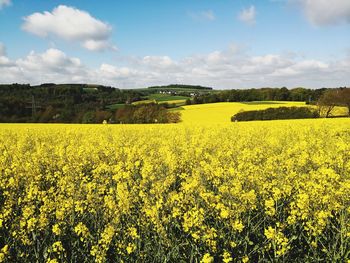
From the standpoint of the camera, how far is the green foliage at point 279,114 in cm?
3834

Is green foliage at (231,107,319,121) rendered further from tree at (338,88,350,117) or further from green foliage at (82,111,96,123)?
green foliage at (82,111,96,123)

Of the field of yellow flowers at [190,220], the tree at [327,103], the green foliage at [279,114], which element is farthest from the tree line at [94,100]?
the field of yellow flowers at [190,220]

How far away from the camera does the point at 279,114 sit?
38406 millimetres

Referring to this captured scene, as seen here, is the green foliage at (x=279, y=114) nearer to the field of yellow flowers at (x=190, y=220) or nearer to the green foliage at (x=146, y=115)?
the green foliage at (x=146, y=115)

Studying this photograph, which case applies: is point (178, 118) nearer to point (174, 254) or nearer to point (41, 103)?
point (41, 103)

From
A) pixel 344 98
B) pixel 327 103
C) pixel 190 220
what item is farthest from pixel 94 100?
pixel 190 220

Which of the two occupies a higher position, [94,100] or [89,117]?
[94,100]

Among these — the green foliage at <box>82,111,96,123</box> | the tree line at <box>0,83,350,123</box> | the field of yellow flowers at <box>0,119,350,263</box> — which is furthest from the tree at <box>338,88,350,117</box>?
the field of yellow flowers at <box>0,119,350,263</box>

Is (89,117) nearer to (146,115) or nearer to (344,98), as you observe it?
(146,115)

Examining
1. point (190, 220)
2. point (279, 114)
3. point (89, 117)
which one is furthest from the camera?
point (89, 117)

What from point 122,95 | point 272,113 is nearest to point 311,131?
point 272,113

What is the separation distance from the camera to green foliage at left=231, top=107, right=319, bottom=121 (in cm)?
3834

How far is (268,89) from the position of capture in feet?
203

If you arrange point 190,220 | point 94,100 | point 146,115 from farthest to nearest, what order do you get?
1. point 94,100
2. point 146,115
3. point 190,220
